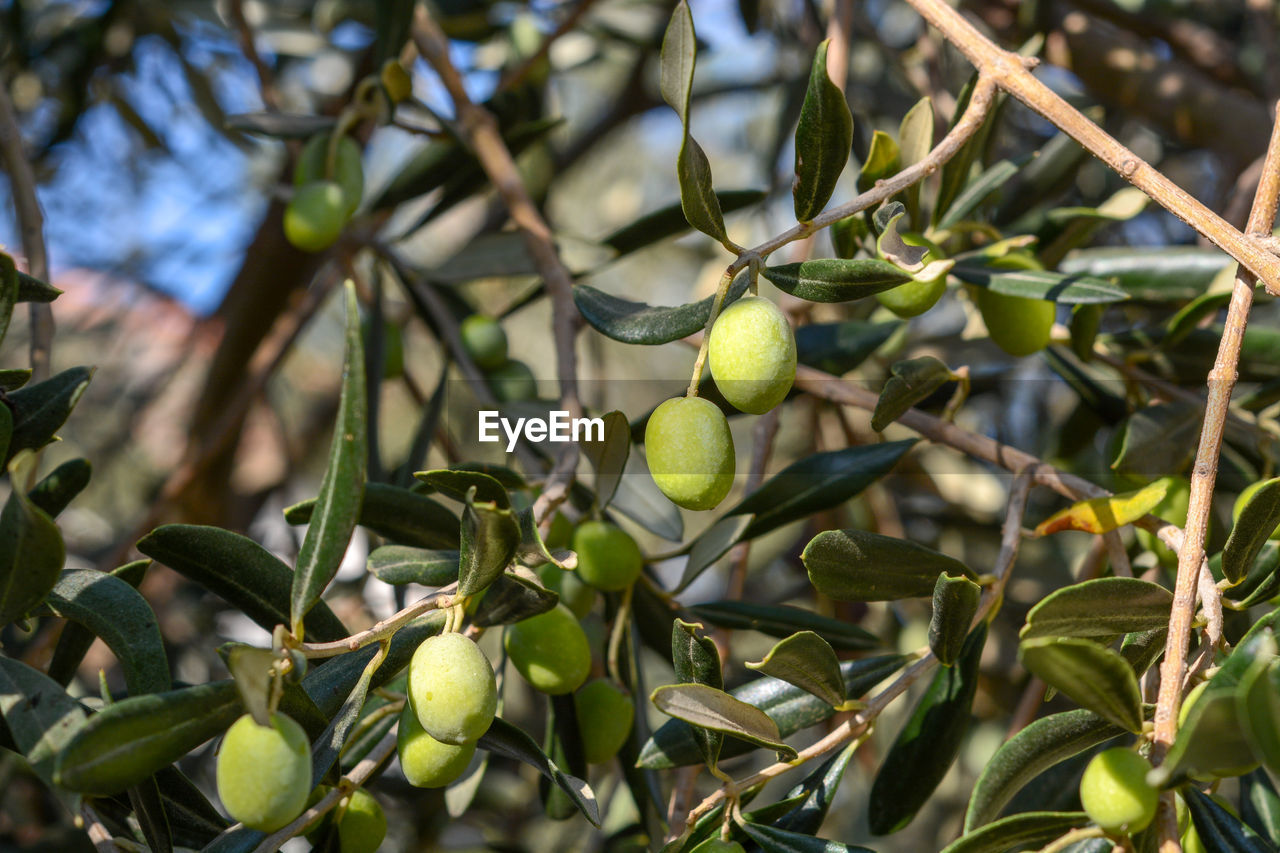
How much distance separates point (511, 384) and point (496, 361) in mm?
40

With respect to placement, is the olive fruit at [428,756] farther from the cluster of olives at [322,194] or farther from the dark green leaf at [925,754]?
the cluster of olives at [322,194]

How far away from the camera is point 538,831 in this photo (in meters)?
2.29

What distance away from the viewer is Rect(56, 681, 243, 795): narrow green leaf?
0.46 metres

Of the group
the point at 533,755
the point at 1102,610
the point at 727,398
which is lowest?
the point at 533,755

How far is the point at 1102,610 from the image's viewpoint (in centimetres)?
56

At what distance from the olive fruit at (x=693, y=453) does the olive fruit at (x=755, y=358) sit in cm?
2

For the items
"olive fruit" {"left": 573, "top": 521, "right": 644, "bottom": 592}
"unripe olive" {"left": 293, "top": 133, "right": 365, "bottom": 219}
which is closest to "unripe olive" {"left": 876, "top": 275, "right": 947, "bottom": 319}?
"olive fruit" {"left": 573, "top": 521, "right": 644, "bottom": 592}

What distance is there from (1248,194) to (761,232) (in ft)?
4.06

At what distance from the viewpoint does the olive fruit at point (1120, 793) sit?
18.1 inches

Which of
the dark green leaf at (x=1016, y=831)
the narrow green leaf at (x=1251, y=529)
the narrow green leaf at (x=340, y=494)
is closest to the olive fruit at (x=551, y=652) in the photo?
the narrow green leaf at (x=340, y=494)

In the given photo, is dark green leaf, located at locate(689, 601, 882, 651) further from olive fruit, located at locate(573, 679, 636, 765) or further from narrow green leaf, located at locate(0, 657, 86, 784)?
narrow green leaf, located at locate(0, 657, 86, 784)

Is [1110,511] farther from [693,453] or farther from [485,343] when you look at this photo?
[485,343]

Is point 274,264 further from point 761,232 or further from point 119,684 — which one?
point 761,232

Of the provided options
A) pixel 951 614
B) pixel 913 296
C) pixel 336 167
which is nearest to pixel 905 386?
pixel 913 296
